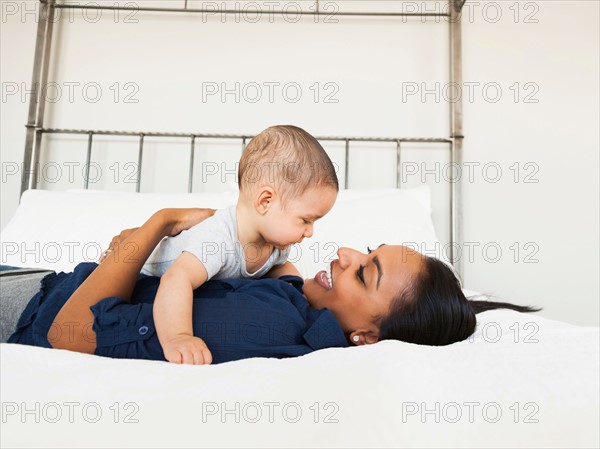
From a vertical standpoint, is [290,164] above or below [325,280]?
above

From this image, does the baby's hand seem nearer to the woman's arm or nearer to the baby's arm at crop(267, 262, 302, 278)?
the woman's arm

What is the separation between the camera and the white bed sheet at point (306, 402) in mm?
504

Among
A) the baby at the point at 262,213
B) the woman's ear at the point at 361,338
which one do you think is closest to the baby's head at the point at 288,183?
the baby at the point at 262,213

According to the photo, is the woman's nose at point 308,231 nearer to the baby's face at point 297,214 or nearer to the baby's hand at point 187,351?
the baby's face at point 297,214

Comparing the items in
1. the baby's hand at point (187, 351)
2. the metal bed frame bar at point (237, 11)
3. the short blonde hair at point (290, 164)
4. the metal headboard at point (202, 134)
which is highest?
the metal bed frame bar at point (237, 11)

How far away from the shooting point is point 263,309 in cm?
83

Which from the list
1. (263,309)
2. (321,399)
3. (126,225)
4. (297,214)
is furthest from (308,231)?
Answer: (126,225)

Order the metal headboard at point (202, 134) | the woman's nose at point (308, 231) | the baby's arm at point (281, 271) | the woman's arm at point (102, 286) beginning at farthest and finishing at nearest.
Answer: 1. the metal headboard at point (202, 134)
2. the baby's arm at point (281, 271)
3. the woman's nose at point (308, 231)
4. the woman's arm at point (102, 286)

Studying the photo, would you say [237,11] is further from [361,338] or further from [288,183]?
[361,338]

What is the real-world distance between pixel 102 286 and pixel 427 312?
53 cm

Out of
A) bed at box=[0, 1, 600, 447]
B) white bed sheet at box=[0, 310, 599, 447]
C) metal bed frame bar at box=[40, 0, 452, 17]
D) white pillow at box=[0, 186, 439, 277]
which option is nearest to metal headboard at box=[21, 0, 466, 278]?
metal bed frame bar at box=[40, 0, 452, 17]

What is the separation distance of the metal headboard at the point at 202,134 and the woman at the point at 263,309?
1.15m

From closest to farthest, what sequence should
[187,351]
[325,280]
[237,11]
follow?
[187,351] < [325,280] < [237,11]

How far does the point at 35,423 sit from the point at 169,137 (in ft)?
5.80
